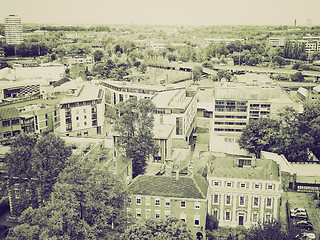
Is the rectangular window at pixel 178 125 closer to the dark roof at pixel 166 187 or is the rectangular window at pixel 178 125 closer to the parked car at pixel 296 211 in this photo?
the dark roof at pixel 166 187

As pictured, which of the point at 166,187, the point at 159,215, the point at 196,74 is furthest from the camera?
the point at 196,74

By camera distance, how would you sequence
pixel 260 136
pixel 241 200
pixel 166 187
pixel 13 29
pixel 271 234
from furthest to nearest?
pixel 13 29
pixel 260 136
pixel 241 200
pixel 166 187
pixel 271 234

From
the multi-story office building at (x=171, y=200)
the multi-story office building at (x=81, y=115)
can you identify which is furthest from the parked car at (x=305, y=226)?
the multi-story office building at (x=81, y=115)

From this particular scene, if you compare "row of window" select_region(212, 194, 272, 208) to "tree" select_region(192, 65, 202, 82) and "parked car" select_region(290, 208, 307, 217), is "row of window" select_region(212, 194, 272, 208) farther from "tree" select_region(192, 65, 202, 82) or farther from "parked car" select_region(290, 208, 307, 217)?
"tree" select_region(192, 65, 202, 82)

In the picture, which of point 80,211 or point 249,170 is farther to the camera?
point 249,170

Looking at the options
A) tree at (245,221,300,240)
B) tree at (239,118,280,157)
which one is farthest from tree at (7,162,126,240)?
tree at (239,118,280,157)

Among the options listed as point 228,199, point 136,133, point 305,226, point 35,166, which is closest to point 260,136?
point 228,199

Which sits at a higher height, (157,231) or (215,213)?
(157,231)

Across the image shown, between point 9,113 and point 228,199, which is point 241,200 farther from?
point 9,113
